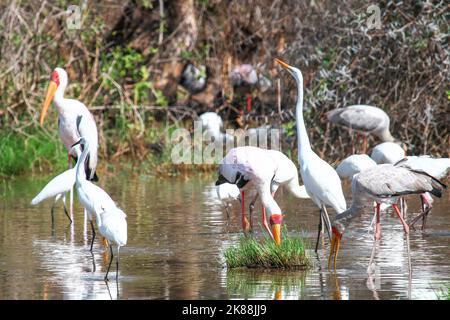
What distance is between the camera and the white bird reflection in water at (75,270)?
7.13 m

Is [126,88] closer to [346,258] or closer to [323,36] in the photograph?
[323,36]

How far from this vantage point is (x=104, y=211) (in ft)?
27.5

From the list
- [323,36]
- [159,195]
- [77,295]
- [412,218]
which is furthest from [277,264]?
[323,36]

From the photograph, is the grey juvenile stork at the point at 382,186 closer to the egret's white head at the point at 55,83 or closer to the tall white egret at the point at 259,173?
the tall white egret at the point at 259,173

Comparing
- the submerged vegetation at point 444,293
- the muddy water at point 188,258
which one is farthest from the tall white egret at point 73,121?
the submerged vegetation at point 444,293

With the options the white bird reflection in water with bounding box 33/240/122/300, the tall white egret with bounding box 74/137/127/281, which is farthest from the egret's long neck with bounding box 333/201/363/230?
the white bird reflection in water with bounding box 33/240/122/300

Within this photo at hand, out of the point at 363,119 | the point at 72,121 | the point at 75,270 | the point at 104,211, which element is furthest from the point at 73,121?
the point at 75,270

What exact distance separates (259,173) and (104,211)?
6.79 feet

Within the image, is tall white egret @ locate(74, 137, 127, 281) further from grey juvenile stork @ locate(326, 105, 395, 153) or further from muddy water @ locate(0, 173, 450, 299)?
grey juvenile stork @ locate(326, 105, 395, 153)

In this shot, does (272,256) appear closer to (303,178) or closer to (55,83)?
(303,178)

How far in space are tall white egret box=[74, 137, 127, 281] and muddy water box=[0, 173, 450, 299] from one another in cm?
30

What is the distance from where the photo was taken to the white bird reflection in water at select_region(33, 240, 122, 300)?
7.13 metres

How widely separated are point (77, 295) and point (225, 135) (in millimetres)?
8924

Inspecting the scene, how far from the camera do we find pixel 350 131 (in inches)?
567
